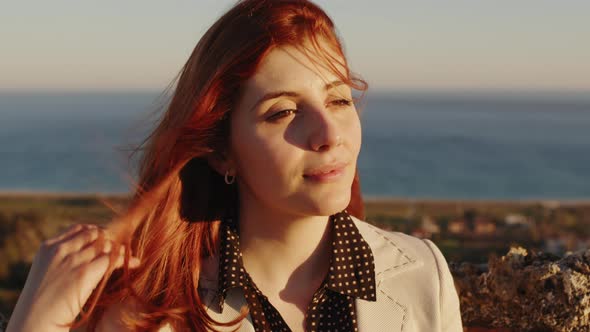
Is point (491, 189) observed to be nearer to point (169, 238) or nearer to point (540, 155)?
point (540, 155)

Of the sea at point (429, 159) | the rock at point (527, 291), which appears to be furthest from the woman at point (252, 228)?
the sea at point (429, 159)

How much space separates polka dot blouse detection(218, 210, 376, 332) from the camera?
310 cm

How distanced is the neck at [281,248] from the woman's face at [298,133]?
18 centimetres

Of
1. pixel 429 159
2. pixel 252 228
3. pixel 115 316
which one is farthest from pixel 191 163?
pixel 429 159

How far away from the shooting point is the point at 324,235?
325 centimetres

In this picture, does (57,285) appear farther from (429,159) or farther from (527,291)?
(429,159)

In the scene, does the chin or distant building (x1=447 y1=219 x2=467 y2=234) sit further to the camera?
distant building (x1=447 y1=219 x2=467 y2=234)

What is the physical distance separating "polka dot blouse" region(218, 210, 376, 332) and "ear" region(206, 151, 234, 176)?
0.27 metres

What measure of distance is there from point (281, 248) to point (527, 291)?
3.64 feet

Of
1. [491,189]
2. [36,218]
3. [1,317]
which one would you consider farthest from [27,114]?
[1,317]

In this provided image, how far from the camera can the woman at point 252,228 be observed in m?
2.84

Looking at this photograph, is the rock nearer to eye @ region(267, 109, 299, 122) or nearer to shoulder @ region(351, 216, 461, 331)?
shoulder @ region(351, 216, 461, 331)

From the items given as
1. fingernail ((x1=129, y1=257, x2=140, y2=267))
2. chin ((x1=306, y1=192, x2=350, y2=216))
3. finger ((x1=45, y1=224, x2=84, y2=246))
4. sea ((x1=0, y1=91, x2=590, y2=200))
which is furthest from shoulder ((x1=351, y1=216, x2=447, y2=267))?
sea ((x1=0, y1=91, x2=590, y2=200))

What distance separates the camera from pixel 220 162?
320 cm
